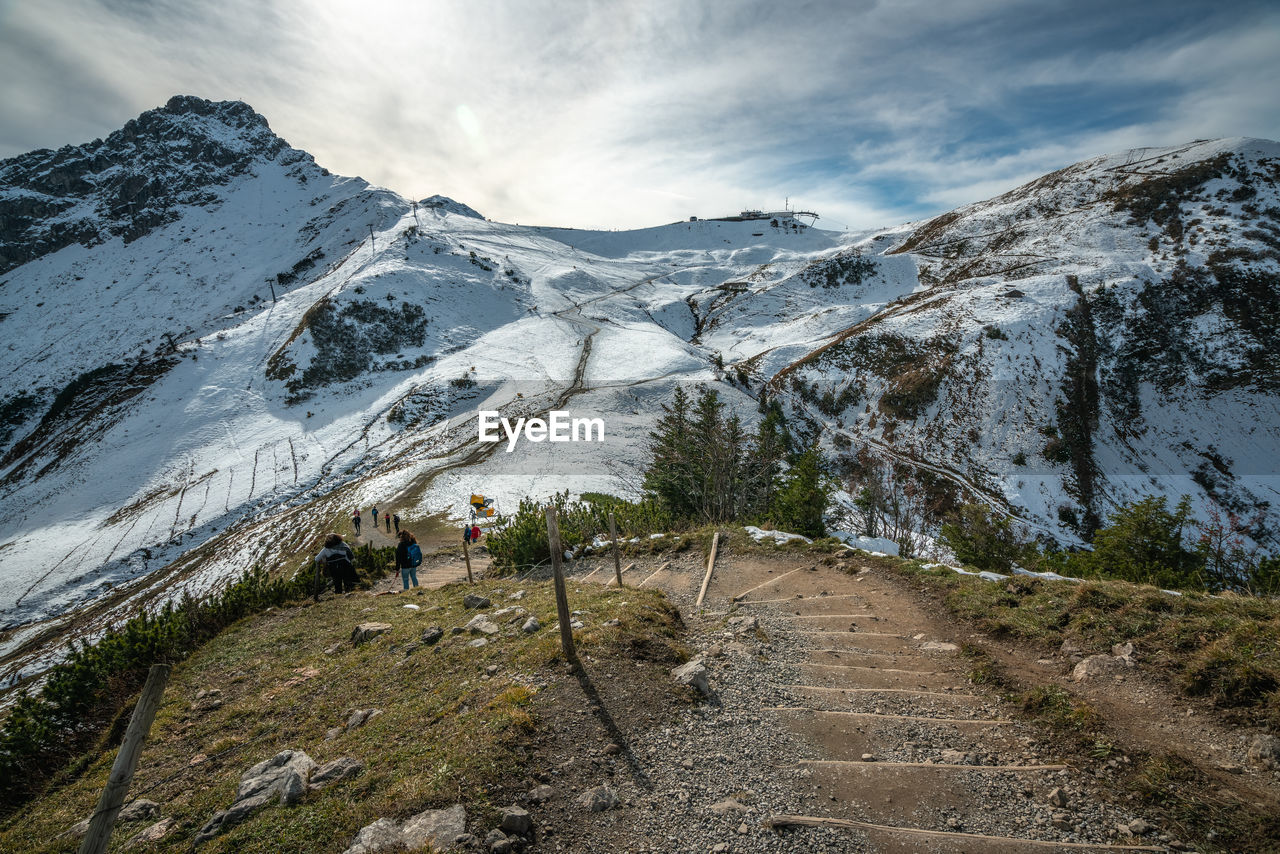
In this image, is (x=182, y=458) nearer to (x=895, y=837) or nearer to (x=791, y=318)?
(x=895, y=837)

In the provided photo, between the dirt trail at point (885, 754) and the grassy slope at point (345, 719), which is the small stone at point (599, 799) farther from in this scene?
the grassy slope at point (345, 719)

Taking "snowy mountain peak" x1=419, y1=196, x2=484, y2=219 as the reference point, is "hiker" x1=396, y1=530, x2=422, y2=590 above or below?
below

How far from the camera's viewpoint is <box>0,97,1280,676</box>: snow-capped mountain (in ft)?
133

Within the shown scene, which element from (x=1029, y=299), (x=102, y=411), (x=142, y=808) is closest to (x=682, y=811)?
(x=142, y=808)

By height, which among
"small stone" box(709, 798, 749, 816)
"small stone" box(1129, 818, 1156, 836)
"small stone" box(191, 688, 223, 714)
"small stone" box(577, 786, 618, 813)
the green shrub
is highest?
"small stone" box(1129, 818, 1156, 836)

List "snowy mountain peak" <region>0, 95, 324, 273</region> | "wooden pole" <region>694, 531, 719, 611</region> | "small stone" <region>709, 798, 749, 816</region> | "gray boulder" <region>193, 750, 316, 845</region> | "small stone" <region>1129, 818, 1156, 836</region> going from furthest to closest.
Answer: "snowy mountain peak" <region>0, 95, 324, 273</region> < "wooden pole" <region>694, 531, 719, 611</region> < "gray boulder" <region>193, 750, 316, 845</region> < "small stone" <region>709, 798, 749, 816</region> < "small stone" <region>1129, 818, 1156, 836</region>

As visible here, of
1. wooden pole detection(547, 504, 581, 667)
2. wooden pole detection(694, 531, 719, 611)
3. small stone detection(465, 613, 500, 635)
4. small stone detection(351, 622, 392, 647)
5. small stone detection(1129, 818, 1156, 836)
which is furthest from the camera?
wooden pole detection(694, 531, 719, 611)

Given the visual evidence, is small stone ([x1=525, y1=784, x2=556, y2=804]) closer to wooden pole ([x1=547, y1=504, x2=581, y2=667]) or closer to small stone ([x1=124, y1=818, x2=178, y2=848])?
wooden pole ([x1=547, y1=504, x2=581, y2=667])

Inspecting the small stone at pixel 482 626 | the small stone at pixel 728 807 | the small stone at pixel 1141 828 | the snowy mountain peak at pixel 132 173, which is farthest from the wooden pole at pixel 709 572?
the snowy mountain peak at pixel 132 173

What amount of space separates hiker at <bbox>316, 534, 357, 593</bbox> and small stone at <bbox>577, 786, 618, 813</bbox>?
1382cm

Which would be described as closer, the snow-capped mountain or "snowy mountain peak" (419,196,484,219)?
the snow-capped mountain

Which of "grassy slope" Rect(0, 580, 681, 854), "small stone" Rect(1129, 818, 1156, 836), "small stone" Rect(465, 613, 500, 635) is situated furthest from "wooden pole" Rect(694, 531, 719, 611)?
"small stone" Rect(1129, 818, 1156, 836)

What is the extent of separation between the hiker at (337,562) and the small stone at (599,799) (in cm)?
1382

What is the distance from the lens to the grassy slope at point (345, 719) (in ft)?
17.7
